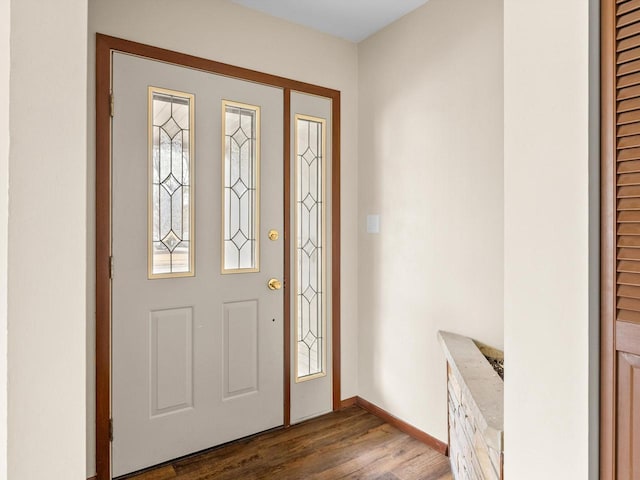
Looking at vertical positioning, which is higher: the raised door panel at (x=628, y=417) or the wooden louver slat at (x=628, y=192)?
the wooden louver slat at (x=628, y=192)

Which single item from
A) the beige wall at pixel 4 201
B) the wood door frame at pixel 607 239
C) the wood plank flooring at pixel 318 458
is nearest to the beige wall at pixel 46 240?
the beige wall at pixel 4 201

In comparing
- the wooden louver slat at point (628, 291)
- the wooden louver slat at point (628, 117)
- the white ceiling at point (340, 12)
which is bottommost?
the wooden louver slat at point (628, 291)

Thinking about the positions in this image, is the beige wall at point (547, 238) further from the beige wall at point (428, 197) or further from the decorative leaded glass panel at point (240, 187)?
the decorative leaded glass panel at point (240, 187)

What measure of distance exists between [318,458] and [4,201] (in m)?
1.97

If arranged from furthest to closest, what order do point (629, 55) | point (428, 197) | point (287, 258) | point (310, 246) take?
1. point (310, 246)
2. point (287, 258)
3. point (428, 197)
4. point (629, 55)

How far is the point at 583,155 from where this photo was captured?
80 cm

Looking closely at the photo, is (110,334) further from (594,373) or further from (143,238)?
(594,373)

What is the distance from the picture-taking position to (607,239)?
784 millimetres

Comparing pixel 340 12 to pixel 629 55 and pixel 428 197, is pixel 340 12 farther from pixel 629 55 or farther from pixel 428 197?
pixel 629 55

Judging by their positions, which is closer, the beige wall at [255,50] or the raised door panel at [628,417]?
the raised door panel at [628,417]

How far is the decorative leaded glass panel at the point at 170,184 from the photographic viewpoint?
209 centimetres

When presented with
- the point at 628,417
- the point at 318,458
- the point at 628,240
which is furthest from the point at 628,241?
the point at 318,458

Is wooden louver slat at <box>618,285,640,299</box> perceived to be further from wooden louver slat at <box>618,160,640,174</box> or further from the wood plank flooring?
the wood plank flooring

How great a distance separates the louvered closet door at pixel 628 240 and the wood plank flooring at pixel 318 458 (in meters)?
1.47
